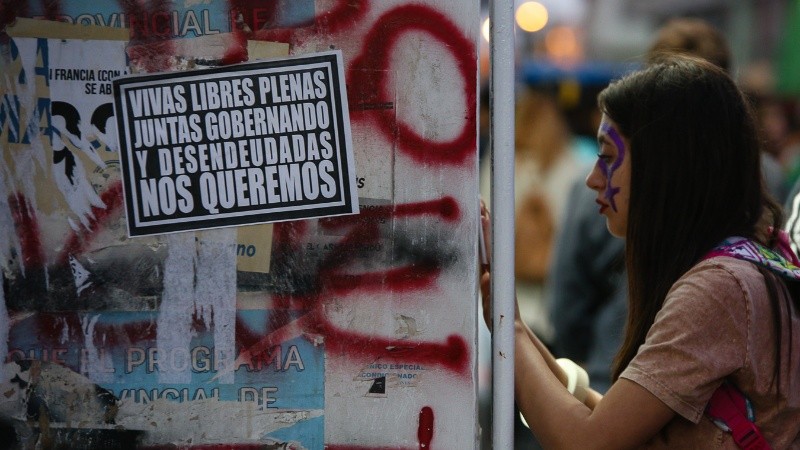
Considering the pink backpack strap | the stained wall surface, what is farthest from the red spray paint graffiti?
the pink backpack strap

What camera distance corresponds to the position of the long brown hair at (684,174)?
1976 millimetres

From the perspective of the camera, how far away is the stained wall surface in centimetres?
167

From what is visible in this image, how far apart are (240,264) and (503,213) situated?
0.46 m

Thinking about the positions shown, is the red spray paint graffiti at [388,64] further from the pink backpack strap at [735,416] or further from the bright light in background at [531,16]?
the bright light in background at [531,16]

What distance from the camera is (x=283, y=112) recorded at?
5.48 ft

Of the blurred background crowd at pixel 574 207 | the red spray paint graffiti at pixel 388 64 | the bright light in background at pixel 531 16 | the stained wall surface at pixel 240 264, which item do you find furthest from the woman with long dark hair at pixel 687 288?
the bright light in background at pixel 531 16

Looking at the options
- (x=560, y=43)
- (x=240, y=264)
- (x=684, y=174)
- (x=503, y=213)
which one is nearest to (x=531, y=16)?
(x=560, y=43)

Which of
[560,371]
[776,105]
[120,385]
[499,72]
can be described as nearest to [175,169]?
[120,385]

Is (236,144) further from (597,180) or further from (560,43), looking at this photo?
(560,43)

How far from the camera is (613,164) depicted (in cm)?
208

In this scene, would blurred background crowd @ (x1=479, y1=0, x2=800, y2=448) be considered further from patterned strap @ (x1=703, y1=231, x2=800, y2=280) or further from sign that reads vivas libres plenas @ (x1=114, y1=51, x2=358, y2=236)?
sign that reads vivas libres plenas @ (x1=114, y1=51, x2=358, y2=236)

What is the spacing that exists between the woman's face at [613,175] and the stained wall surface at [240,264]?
1.74 ft

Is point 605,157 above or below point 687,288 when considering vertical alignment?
above

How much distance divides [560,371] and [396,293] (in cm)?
70
